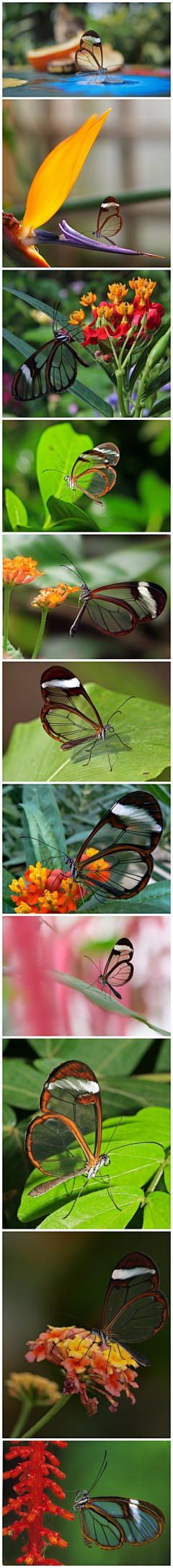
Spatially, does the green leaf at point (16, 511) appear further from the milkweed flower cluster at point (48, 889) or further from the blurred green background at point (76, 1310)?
the blurred green background at point (76, 1310)

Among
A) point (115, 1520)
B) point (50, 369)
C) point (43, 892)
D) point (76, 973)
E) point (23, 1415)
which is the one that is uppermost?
point (50, 369)

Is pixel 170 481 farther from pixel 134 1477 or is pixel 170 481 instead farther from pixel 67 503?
pixel 134 1477

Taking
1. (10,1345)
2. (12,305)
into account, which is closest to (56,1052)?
(10,1345)

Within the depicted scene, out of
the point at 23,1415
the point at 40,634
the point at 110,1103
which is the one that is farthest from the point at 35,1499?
the point at 40,634

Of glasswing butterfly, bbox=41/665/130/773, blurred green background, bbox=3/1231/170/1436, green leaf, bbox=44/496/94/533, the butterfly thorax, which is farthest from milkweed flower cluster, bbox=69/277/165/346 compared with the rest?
blurred green background, bbox=3/1231/170/1436

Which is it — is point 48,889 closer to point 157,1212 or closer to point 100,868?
point 100,868

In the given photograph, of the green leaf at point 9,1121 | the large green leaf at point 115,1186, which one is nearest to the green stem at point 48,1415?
the large green leaf at point 115,1186

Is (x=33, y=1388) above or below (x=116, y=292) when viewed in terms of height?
below
